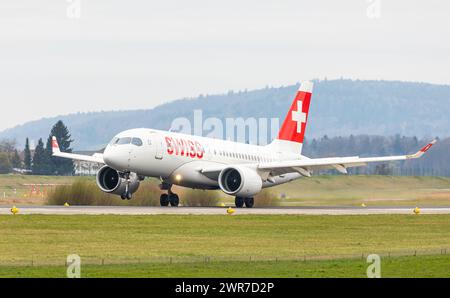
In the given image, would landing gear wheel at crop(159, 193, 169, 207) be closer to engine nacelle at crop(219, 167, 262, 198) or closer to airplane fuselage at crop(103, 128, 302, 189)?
airplane fuselage at crop(103, 128, 302, 189)

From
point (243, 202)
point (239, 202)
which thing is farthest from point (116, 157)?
point (243, 202)

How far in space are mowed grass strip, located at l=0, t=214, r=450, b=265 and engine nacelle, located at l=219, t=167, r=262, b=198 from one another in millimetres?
9988

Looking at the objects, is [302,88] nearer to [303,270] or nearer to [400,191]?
[400,191]

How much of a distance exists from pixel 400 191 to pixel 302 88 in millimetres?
15284

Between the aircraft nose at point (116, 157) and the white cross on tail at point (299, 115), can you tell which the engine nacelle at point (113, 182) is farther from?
the white cross on tail at point (299, 115)

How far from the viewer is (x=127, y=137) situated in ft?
209

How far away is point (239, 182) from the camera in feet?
218

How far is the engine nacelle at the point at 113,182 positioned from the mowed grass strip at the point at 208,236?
13.2 meters

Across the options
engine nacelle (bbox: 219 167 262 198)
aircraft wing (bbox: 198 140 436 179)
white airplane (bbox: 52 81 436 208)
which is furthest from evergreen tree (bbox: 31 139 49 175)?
engine nacelle (bbox: 219 167 262 198)

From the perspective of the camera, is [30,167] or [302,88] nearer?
[302,88]

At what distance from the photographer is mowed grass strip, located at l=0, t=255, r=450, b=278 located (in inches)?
1159

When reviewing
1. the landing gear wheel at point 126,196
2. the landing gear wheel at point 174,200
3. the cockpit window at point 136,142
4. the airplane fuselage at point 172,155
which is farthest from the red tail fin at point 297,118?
the cockpit window at point 136,142

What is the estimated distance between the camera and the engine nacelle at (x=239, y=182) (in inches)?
2586
